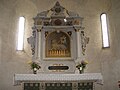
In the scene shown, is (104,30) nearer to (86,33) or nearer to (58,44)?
(86,33)

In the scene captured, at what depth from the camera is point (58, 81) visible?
25.9 feet

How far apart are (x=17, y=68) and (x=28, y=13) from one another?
2753 mm

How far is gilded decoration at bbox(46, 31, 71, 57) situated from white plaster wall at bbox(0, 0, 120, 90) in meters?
1.33

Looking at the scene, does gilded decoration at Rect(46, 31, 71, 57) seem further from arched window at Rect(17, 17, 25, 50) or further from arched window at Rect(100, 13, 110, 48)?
arched window at Rect(100, 13, 110, 48)

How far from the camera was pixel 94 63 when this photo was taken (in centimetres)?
1035

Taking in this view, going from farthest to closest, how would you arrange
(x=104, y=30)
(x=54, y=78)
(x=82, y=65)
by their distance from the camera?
(x=104, y=30), (x=82, y=65), (x=54, y=78)

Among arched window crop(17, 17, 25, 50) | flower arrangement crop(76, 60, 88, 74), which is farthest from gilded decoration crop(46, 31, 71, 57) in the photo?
arched window crop(17, 17, 25, 50)

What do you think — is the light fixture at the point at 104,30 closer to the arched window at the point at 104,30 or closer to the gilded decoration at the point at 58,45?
the arched window at the point at 104,30

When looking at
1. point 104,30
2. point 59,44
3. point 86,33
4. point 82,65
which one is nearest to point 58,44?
point 59,44

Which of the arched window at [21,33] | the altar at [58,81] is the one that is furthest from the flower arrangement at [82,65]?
the arched window at [21,33]

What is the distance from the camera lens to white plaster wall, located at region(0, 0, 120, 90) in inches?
394

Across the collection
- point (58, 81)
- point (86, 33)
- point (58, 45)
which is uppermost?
point (86, 33)

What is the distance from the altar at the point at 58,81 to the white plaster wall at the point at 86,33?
211cm

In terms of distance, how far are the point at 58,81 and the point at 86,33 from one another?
362cm
